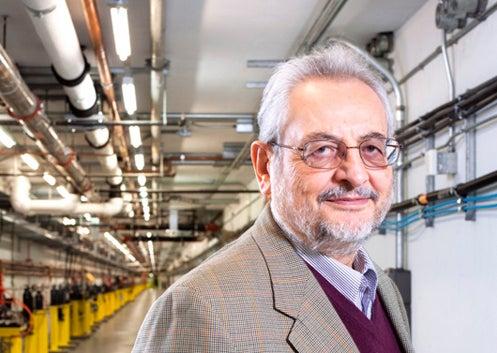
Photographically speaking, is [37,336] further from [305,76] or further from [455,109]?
[305,76]

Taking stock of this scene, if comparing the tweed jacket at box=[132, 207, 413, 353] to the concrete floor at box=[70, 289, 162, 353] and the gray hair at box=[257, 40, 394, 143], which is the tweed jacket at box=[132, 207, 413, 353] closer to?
the gray hair at box=[257, 40, 394, 143]

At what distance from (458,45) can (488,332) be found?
1720 millimetres

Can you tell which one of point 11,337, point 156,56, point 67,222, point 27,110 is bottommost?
point 11,337

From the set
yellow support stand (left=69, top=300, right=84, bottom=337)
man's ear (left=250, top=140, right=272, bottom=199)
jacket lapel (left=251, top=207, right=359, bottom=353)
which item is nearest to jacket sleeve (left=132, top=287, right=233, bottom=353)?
jacket lapel (left=251, top=207, right=359, bottom=353)

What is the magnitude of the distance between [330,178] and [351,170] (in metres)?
0.04

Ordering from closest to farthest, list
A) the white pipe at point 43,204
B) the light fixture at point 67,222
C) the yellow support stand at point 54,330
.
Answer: the white pipe at point 43,204 → the yellow support stand at point 54,330 → the light fixture at point 67,222

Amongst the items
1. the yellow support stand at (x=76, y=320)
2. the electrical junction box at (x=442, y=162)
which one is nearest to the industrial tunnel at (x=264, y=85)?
the electrical junction box at (x=442, y=162)

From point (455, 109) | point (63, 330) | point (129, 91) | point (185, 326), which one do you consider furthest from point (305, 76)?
point (63, 330)

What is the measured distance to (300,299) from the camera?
128 centimetres

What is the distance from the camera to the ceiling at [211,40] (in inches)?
219

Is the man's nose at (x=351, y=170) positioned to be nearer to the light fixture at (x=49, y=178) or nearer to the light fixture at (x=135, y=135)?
the light fixture at (x=135, y=135)

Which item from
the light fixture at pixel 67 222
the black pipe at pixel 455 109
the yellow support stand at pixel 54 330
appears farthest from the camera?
the light fixture at pixel 67 222

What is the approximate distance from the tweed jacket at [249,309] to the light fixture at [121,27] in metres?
3.17

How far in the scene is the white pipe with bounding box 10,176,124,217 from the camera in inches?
383
